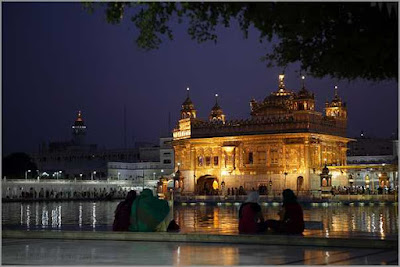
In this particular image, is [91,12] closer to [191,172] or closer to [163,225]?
[163,225]

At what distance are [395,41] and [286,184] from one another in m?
42.5

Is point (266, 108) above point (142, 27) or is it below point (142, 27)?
above

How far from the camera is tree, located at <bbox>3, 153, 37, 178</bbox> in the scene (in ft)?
255

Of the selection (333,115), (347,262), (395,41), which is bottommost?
(347,262)

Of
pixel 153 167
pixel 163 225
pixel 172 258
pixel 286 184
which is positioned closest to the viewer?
pixel 172 258

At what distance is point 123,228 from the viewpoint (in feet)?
41.2

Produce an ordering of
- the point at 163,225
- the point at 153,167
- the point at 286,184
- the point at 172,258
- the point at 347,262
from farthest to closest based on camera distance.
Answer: the point at 153,167 → the point at 286,184 → the point at 163,225 → the point at 172,258 → the point at 347,262

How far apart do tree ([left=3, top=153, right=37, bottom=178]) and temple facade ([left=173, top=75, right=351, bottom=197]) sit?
25965 mm

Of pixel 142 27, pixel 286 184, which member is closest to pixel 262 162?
pixel 286 184

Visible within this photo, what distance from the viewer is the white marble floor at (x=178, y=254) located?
8.83 metres

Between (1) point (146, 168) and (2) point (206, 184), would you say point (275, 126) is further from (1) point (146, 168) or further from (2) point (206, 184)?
(1) point (146, 168)

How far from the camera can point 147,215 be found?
12336 mm

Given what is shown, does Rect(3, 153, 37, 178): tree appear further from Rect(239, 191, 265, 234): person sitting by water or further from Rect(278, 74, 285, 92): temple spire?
Rect(239, 191, 265, 234): person sitting by water

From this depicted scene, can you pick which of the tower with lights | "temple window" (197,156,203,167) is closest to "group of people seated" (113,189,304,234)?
"temple window" (197,156,203,167)
